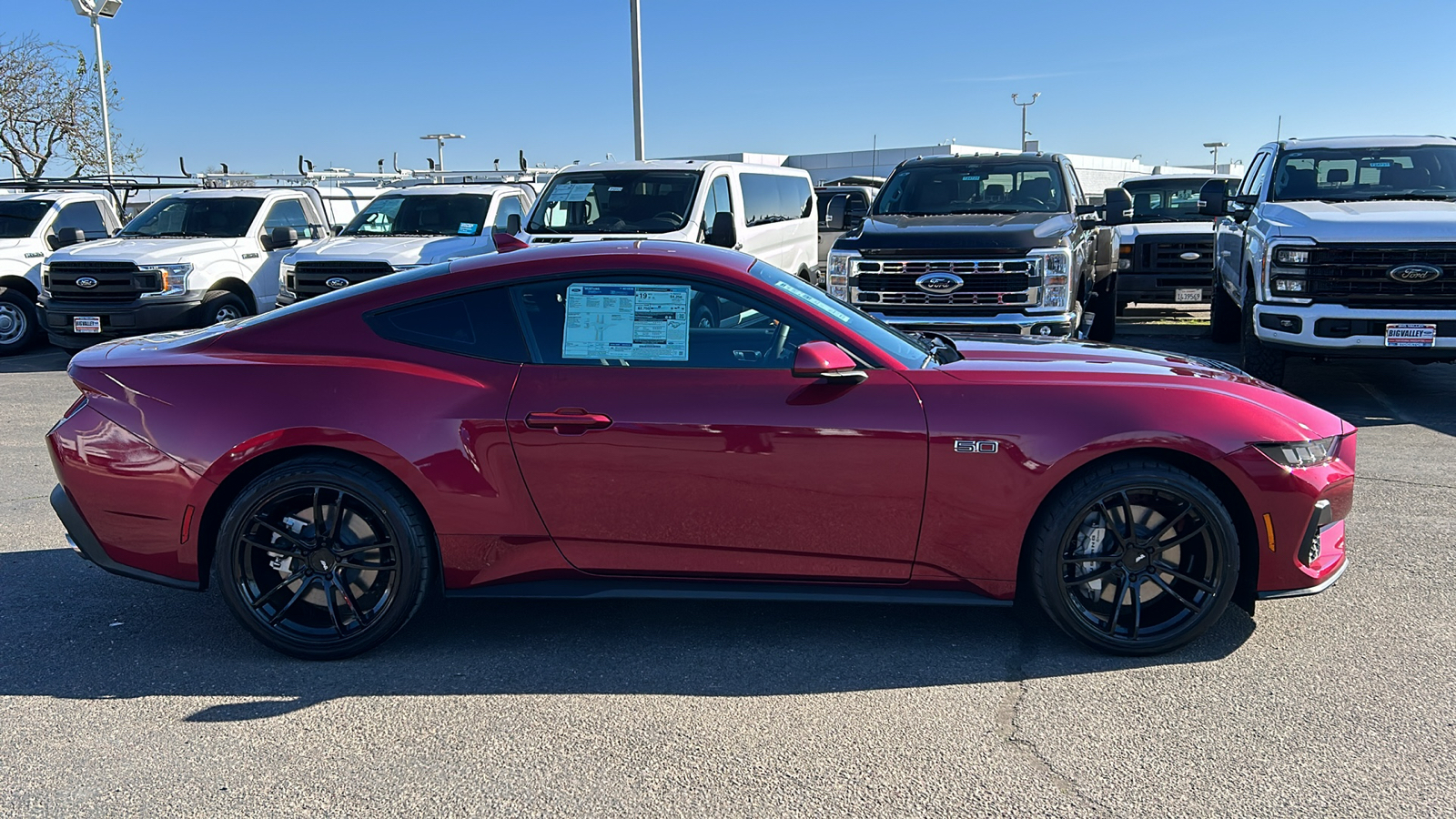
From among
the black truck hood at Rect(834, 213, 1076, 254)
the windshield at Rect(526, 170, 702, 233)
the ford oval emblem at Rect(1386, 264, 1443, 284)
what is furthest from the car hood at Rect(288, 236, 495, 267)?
the ford oval emblem at Rect(1386, 264, 1443, 284)

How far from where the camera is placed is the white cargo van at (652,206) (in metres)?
11.3

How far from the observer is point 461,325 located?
4.25m

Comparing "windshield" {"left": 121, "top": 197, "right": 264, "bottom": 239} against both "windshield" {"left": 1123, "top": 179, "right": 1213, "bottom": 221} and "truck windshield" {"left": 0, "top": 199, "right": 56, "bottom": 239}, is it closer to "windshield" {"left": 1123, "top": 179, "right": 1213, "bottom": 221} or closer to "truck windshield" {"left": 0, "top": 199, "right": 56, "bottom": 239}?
"truck windshield" {"left": 0, "top": 199, "right": 56, "bottom": 239}

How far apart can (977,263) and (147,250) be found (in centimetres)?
910

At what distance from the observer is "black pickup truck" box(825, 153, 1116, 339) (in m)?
9.45

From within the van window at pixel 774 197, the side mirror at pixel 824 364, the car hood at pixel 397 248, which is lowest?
the side mirror at pixel 824 364

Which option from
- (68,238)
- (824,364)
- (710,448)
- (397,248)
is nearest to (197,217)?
(68,238)

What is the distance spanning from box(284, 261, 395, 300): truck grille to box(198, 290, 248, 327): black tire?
106cm

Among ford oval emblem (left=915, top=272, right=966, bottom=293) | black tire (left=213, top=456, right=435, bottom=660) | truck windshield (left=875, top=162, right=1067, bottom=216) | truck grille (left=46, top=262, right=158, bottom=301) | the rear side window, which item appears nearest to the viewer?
black tire (left=213, top=456, right=435, bottom=660)

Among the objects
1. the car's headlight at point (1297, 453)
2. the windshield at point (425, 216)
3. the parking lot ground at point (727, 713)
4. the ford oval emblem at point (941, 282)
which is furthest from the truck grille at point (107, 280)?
the car's headlight at point (1297, 453)

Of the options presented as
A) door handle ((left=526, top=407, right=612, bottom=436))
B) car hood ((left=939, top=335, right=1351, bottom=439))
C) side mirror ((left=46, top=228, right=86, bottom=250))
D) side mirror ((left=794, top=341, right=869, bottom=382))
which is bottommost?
door handle ((left=526, top=407, right=612, bottom=436))

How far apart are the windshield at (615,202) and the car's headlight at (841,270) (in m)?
1.92

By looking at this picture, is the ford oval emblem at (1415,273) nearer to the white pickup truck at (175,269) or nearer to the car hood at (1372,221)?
the car hood at (1372,221)

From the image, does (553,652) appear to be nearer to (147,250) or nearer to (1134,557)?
(1134,557)
